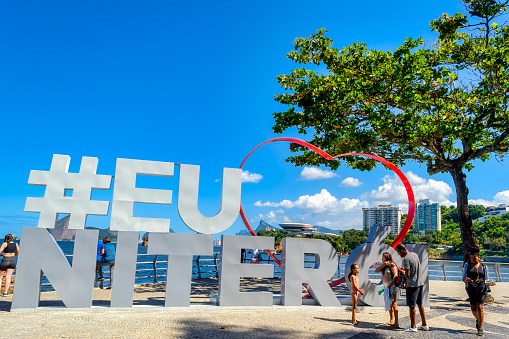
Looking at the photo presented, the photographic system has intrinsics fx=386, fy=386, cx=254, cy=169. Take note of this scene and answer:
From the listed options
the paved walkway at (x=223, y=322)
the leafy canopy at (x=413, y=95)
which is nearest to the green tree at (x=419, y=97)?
the leafy canopy at (x=413, y=95)

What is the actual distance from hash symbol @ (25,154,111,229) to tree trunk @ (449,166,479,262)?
12155 millimetres

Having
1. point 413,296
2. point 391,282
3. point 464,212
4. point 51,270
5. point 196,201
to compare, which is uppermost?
point 464,212

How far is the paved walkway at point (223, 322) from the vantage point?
24.3ft

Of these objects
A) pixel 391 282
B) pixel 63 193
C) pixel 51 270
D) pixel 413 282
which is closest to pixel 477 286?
pixel 413 282

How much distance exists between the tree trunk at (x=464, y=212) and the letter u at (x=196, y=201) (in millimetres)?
8572

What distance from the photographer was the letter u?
34.6 ft

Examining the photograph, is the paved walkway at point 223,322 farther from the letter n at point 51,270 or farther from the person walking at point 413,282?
the person walking at point 413,282

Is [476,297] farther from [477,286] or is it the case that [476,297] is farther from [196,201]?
[196,201]

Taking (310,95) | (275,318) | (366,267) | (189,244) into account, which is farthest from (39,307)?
(310,95)

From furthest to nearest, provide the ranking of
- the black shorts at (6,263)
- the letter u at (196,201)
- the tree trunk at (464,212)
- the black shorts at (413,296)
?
1. the tree trunk at (464,212)
2. the black shorts at (6,263)
3. the letter u at (196,201)
4. the black shorts at (413,296)

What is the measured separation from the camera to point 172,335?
23.5 feet

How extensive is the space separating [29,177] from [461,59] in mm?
14503

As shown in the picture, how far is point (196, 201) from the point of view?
35.4 feet

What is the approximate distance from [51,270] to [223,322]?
14.8ft
